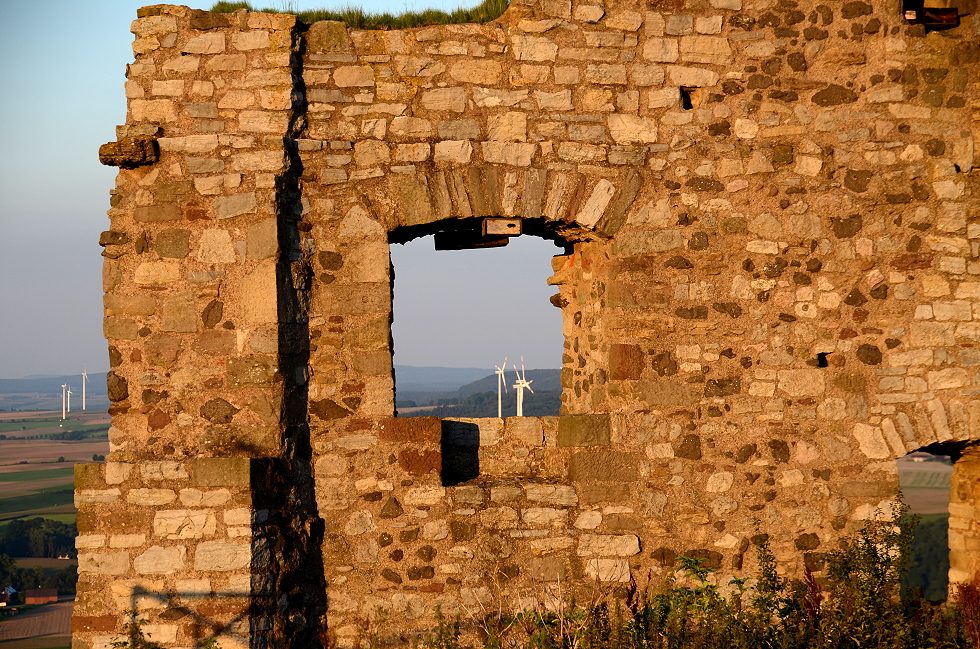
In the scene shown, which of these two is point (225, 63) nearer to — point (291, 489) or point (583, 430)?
point (291, 489)

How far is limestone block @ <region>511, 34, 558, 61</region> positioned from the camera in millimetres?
5375

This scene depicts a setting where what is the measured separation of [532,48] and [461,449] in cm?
262

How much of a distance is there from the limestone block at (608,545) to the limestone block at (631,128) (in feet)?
8.17

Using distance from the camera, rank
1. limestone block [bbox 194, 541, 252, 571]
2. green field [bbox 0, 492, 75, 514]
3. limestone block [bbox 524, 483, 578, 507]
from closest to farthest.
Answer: limestone block [bbox 194, 541, 252, 571]
limestone block [bbox 524, 483, 578, 507]
green field [bbox 0, 492, 75, 514]

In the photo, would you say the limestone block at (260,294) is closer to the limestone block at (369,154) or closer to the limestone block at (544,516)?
the limestone block at (369,154)

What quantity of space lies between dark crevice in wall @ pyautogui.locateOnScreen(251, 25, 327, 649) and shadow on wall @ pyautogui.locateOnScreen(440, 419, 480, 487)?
92cm

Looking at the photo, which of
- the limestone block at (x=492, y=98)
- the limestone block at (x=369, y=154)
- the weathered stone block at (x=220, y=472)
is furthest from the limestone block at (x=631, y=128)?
the weathered stone block at (x=220, y=472)

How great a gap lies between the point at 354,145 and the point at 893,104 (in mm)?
3550

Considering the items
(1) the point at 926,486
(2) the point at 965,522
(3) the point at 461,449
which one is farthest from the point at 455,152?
(1) the point at 926,486

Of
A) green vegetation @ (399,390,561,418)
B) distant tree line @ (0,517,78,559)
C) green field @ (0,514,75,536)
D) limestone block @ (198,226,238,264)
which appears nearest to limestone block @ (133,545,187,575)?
limestone block @ (198,226,238,264)

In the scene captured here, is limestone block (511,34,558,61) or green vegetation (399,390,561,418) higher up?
limestone block (511,34,558,61)

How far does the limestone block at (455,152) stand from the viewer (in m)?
5.28

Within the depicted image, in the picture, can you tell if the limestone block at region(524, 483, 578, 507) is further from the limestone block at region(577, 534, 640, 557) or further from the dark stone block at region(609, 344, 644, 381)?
the dark stone block at region(609, 344, 644, 381)

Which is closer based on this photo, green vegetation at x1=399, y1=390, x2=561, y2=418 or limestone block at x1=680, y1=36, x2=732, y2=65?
limestone block at x1=680, y1=36, x2=732, y2=65
